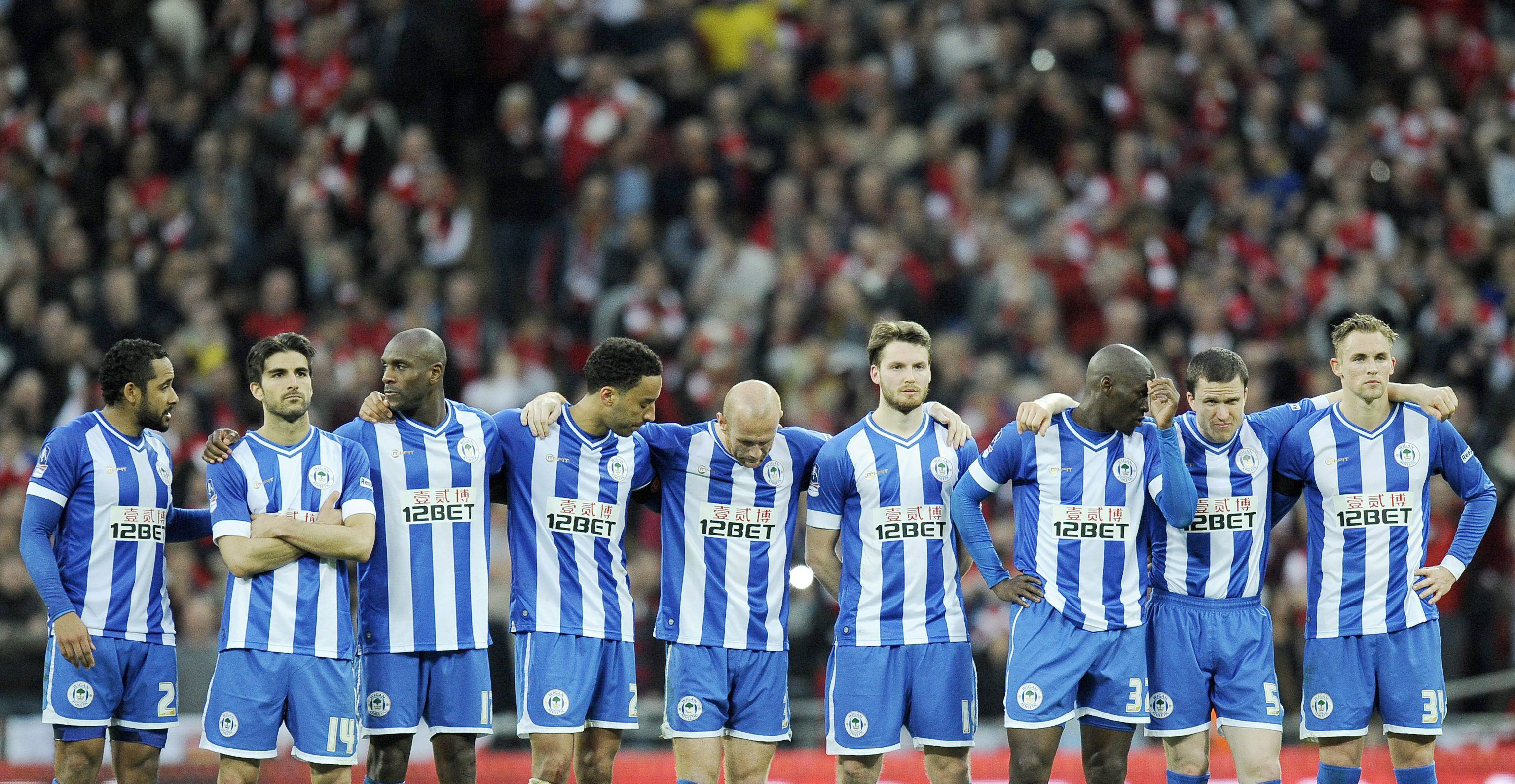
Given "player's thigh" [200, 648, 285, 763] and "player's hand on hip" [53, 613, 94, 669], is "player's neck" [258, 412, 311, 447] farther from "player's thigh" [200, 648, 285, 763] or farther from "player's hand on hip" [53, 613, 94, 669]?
"player's hand on hip" [53, 613, 94, 669]

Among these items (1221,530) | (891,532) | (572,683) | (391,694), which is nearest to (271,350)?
(391,694)

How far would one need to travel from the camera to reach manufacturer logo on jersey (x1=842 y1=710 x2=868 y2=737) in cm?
829

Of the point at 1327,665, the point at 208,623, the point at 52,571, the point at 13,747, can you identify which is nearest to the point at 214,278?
the point at 208,623

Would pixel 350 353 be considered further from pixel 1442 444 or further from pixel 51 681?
pixel 1442 444

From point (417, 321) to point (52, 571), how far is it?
7087mm

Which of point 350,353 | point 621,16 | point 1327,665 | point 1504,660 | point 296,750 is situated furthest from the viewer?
point 621,16

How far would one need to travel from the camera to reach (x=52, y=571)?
8.14 meters

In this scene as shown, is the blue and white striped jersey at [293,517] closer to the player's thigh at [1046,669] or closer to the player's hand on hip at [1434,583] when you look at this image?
the player's thigh at [1046,669]

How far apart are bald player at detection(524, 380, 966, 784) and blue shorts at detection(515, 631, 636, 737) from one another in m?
0.21

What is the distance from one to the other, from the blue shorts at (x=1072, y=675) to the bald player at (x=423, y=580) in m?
2.61

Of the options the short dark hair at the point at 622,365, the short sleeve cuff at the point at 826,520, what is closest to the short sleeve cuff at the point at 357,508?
the short dark hair at the point at 622,365

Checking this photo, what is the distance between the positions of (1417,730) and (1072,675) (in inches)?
71.6

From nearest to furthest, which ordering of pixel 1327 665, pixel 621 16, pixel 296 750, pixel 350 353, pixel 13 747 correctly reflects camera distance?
1. pixel 296 750
2. pixel 1327 665
3. pixel 13 747
4. pixel 350 353
5. pixel 621 16

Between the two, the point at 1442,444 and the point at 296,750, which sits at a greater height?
the point at 1442,444
